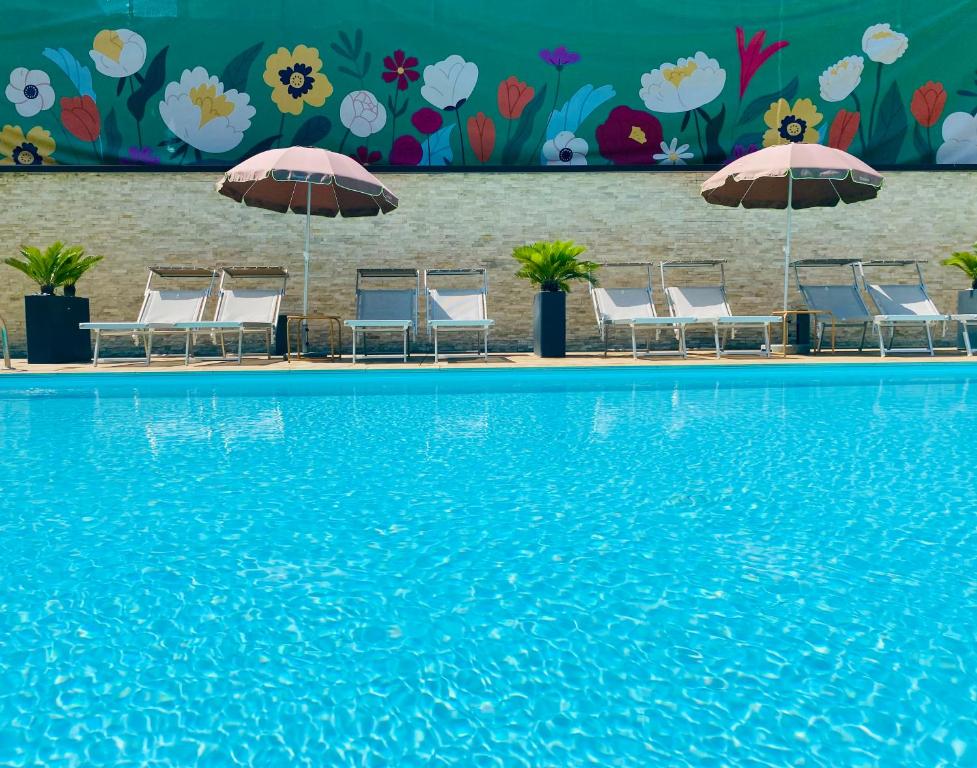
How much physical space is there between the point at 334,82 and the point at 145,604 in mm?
8131

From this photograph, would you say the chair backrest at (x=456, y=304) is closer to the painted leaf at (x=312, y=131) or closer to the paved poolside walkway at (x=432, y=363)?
the paved poolside walkway at (x=432, y=363)

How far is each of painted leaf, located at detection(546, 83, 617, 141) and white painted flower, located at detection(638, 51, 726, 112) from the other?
474 millimetres

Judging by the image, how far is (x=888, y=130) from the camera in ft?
28.7

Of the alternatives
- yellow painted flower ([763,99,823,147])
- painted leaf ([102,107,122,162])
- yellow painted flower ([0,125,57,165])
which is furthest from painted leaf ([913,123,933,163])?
yellow painted flower ([0,125,57,165])

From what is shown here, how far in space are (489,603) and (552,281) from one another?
6099mm

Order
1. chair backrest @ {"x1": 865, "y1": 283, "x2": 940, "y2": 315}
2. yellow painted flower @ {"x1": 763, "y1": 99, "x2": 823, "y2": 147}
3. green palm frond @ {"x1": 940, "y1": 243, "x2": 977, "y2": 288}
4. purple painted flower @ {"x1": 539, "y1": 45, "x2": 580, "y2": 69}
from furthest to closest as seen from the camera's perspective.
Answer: yellow painted flower @ {"x1": 763, "y1": 99, "x2": 823, "y2": 147}
purple painted flower @ {"x1": 539, "y1": 45, "x2": 580, "y2": 69}
chair backrest @ {"x1": 865, "y1": 283, "x2": 940, "y2": 315}
green palm frond @ {"x1": 940, "y1": 243, "x2": 977, "y2": 288}

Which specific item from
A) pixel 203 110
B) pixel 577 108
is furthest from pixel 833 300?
pixel 203 110

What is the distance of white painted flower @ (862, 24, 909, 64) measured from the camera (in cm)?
866

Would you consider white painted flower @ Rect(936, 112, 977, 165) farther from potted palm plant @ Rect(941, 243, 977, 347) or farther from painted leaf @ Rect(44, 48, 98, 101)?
painted leaf @ Rect(44, 48, 98, 101)

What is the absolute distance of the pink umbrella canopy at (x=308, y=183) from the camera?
634 cm

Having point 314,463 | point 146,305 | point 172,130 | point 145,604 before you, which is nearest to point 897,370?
point 314,463

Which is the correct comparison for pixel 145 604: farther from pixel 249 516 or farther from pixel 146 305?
pixel 146 305

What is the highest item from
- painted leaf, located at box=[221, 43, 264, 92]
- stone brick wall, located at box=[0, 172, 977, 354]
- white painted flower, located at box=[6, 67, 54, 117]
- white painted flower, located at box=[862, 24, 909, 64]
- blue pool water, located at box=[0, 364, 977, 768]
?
white painted flower, located at box=[862, 24, 909, 64]

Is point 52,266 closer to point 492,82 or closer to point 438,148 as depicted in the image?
point 438,148
